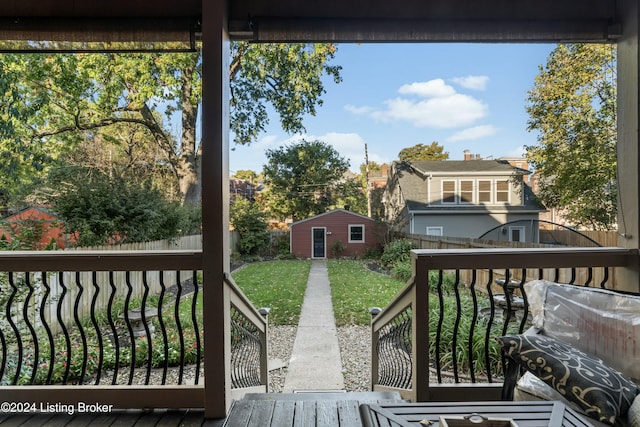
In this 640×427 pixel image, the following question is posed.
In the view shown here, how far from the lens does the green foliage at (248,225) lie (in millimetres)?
13516

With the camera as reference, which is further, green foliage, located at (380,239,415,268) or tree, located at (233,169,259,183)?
tree, located at (233,169,259,183)

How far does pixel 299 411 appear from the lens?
1708 millimetres

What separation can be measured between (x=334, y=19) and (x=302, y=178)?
17.3 m

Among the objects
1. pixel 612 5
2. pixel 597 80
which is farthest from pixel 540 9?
pixel 597 80

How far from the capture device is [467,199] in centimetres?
1089

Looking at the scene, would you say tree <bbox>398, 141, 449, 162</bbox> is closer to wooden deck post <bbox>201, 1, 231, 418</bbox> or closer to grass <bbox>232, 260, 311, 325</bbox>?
grass <bbox>232, 260, 311, 325</bbox>

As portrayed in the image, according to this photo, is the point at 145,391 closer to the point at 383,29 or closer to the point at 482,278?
the point at 383,29

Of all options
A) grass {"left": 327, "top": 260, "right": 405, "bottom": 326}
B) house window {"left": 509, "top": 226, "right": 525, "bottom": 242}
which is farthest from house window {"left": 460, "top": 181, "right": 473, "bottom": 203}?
grass {"left": 327, "top": 260, "right": 405, "bottom": 326}

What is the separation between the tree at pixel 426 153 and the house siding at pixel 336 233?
3.43 meters

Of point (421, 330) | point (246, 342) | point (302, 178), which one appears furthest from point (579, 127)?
point (302, 178)

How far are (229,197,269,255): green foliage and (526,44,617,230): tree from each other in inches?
395

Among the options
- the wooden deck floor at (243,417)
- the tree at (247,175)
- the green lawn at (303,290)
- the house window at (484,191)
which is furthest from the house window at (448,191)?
the tree at (247,175)

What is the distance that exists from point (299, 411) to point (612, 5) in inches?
119

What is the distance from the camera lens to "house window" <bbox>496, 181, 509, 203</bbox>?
10.3 meters
